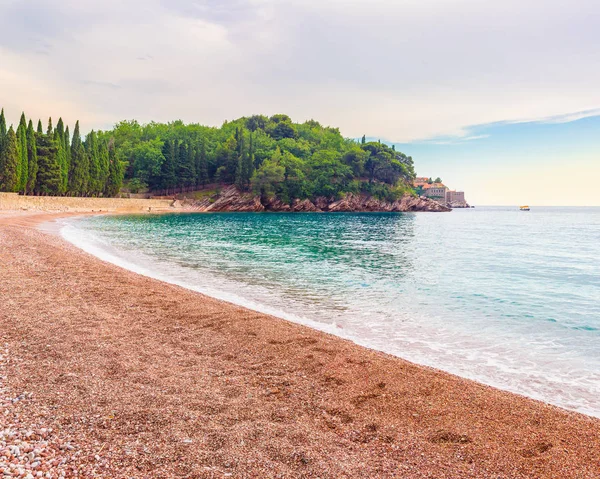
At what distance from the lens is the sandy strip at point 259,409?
4.29 m

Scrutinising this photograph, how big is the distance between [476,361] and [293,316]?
5.03m

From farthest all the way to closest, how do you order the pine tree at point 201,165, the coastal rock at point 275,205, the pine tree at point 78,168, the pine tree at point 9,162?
the coastal rock at point 275,205, the pine tree at point 201,165, the pine tree at point 78,168, the pine tree at point 9,162

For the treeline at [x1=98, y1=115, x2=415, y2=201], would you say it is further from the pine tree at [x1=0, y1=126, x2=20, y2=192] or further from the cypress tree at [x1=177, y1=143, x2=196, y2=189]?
the pine tree at [x1=0, y1=126, x2=20, y2=192]

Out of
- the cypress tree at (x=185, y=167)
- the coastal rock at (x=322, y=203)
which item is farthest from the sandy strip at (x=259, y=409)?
the coastal rock at (x=322, y=203)

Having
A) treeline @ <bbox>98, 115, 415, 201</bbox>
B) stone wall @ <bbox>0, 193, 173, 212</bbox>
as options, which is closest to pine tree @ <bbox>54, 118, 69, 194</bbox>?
stone wall @ <bbox>0, 193, 173, 212</bbox>

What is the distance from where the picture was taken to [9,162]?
6103 centimetres

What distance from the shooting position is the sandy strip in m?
4.29

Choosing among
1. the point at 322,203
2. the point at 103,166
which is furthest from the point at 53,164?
the point at 322,203

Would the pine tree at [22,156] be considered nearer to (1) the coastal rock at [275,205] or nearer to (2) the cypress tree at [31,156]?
(2) the cypress tree at [31,156]

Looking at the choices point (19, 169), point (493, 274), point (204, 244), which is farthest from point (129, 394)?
point (19, 169)

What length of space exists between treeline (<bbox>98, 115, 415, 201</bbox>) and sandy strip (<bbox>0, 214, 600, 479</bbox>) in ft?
352

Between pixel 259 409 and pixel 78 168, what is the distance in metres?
89.7

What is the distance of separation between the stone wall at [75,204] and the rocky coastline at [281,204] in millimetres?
10467

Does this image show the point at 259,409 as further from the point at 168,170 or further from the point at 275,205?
the point at 275,205
